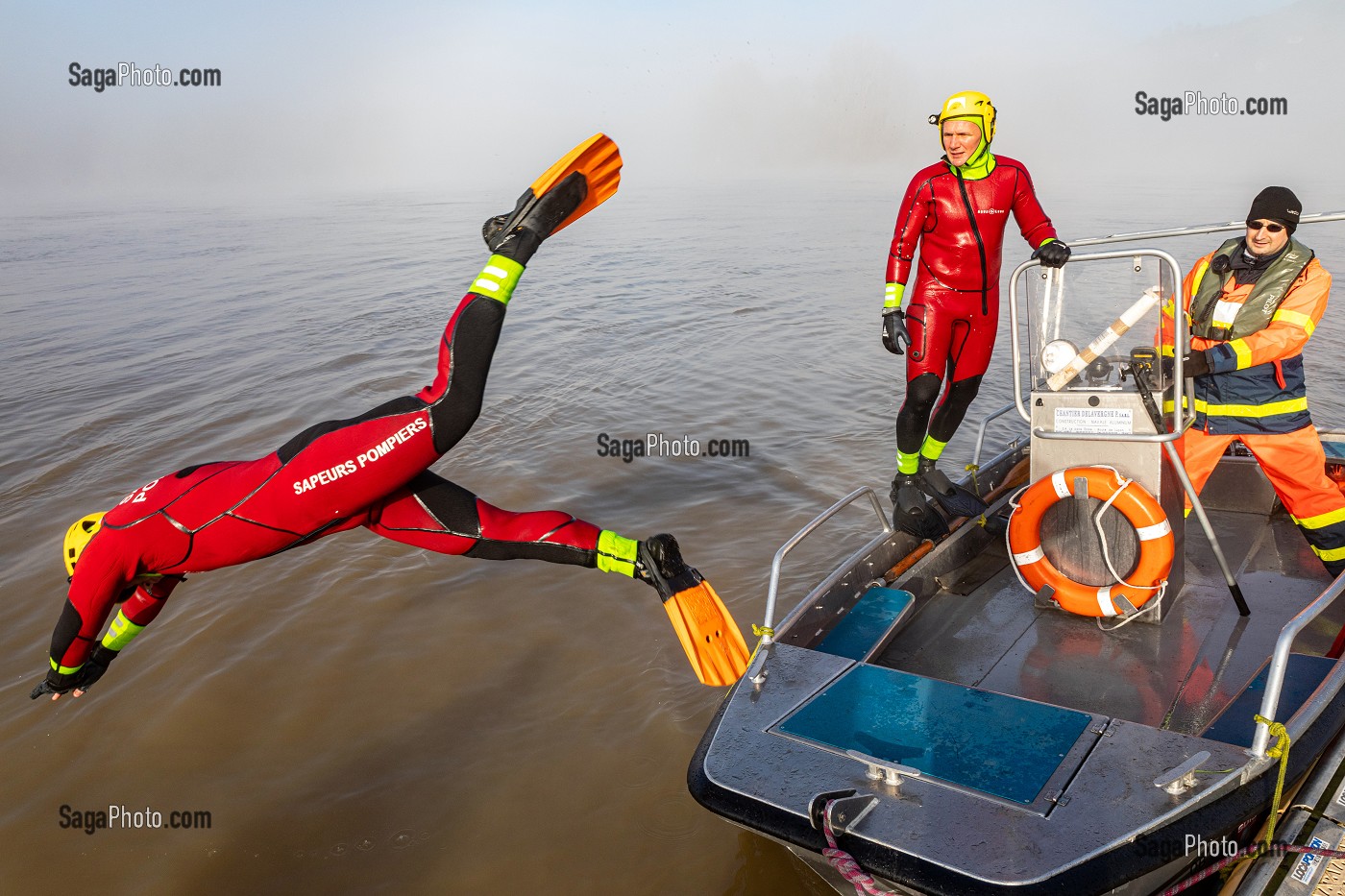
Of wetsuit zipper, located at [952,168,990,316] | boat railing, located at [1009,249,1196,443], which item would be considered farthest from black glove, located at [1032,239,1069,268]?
wetsuit zipper, located at [952,168,990,316]

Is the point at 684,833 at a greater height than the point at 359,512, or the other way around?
the point at 359,512

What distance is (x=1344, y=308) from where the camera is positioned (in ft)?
38.8

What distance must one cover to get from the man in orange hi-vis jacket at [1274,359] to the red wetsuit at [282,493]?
9.77 feet

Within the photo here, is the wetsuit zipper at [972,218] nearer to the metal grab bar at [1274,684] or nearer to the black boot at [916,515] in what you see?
the black boot at [916,515]

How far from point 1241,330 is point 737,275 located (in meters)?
11.8

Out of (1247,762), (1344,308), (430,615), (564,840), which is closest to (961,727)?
(1247,762)

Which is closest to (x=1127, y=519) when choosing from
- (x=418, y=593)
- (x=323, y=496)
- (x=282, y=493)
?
(x=323, y=496)

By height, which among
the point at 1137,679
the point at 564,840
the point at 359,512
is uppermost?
the point at 359,512

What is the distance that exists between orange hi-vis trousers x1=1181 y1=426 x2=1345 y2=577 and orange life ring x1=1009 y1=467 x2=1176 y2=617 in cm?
74

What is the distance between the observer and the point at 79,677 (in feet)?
10.6

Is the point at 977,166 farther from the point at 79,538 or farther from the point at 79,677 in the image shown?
the point at 79,677

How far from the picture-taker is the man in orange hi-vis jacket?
3959 mm

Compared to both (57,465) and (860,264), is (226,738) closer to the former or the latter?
(57,465)

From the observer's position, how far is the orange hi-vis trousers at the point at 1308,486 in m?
3.98
